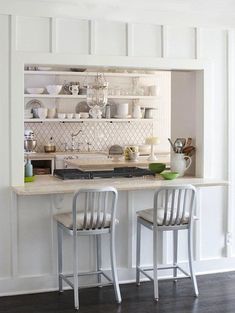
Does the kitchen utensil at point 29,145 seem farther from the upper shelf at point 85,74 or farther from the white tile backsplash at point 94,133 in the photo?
the upper shelf at point 85,74

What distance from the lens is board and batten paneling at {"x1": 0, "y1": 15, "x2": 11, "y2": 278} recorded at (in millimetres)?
4512

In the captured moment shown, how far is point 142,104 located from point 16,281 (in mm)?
4543

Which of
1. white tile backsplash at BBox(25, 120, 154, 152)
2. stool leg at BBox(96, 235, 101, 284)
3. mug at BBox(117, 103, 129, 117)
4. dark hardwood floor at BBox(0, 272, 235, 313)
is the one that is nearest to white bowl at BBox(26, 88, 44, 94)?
white tile backsplash at BBox(25, 120, 154, 152)

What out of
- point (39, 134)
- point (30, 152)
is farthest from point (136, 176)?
point (39, 134)

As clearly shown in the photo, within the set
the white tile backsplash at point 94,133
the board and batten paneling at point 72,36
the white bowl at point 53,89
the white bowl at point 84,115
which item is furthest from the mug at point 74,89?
the board and batten paneling at point 72,36

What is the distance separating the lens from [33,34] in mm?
4594

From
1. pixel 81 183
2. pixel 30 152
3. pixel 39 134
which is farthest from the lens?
pixel 39 134

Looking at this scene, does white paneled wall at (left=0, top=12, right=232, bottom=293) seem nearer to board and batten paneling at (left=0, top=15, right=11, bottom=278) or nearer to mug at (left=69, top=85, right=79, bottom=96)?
board and batten paneling at (left=0, top=15, right=11, bottom=278)

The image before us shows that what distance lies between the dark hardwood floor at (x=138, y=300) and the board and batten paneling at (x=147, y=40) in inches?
83.6

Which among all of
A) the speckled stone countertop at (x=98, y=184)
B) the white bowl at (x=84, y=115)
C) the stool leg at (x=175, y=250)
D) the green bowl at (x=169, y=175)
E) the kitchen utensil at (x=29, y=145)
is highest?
the white bowl at (x=84, y=115)

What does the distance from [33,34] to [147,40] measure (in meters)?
1.06

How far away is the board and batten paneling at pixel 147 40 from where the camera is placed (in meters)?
4.92

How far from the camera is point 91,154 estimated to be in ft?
25.9

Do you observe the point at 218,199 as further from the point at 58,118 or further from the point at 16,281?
the point at 58,118
